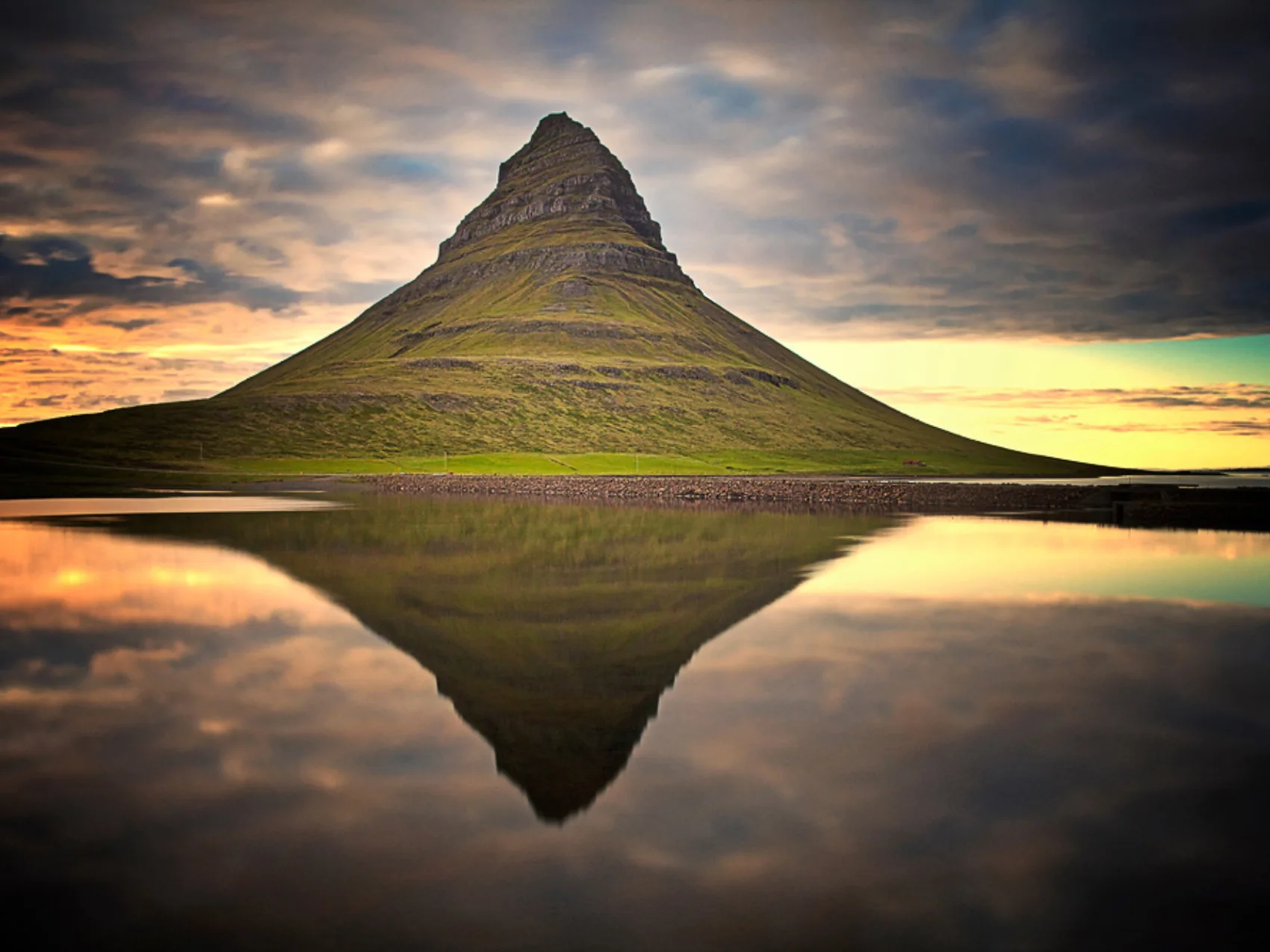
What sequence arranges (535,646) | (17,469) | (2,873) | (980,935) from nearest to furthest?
1. (980,935)
2. (2,873)
3. (535,646)
4. (17,469)

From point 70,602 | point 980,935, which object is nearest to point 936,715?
point 980,935

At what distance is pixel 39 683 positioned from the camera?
1617 cm

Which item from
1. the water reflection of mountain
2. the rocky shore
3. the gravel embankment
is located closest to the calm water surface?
the water reflection of mountain

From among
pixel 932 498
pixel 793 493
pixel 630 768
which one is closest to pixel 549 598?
pixel 630 768

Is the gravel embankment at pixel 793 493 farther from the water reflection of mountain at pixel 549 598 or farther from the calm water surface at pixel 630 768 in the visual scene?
the calm water surface at pixel 630 768

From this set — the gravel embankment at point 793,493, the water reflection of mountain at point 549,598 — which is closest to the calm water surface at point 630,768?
A: the water reflection of mountain at point 549,598

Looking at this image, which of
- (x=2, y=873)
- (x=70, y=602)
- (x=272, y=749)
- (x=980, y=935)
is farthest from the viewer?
(x=70, y=602)

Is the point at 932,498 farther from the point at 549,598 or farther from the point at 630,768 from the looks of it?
the point at 630,768

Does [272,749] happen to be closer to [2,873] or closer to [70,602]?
[2,873]

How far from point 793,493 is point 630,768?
78903 mm

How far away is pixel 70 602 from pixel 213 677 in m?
11.0

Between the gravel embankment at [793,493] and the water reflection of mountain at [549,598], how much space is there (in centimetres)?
2343

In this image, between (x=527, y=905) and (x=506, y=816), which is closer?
(x=527, y=905)

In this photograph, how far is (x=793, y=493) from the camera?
293 feet
